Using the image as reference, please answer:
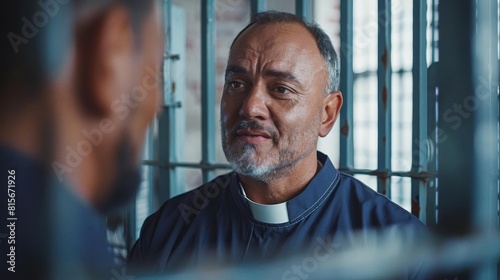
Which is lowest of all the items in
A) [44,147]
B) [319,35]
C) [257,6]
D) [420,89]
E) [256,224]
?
[256,224]

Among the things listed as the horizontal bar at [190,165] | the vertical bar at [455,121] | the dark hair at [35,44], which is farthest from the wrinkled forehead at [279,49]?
the dark hair at [35,44]

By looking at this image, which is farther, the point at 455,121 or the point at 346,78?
the point at 346,78

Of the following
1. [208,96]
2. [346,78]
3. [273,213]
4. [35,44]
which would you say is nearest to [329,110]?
[346,78]

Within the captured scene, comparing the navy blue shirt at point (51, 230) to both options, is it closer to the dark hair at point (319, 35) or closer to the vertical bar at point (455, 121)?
the vertical bar at point (455, 121)

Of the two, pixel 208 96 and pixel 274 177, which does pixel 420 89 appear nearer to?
pixel 274 177

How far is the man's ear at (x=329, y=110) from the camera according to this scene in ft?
3.56

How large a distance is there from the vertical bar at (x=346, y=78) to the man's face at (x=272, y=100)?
0.49ft

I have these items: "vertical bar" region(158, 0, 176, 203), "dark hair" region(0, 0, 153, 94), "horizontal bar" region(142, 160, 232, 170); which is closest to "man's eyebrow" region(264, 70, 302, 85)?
"horizontal bar" region(142, 160, 232, 170)

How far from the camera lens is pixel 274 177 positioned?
3.33 ft

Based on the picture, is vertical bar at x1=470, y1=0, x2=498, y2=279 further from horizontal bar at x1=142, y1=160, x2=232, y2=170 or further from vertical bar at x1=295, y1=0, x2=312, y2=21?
horizontal bar at x1=142, y1=160, x2=232, y2=170

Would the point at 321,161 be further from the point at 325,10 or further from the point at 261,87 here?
the point at 325,10

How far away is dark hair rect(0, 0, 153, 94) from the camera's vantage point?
42cm

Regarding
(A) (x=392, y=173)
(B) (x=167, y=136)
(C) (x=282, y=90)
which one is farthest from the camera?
(B) (x=167, y=136)

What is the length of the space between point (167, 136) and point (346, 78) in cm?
76
